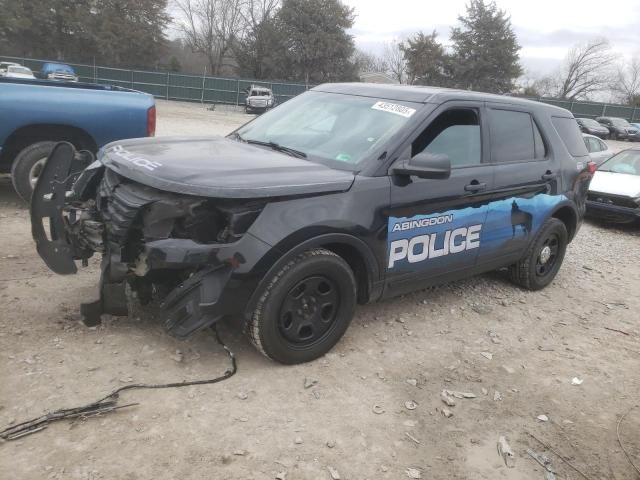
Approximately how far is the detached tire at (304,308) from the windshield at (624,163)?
28.8 feet

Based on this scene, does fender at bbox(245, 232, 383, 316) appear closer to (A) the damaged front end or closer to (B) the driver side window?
(A) the damaged front end

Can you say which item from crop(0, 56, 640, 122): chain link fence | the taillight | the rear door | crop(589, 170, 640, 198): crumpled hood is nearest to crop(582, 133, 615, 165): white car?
crop(589, 170, 640, 198): crumpled hood

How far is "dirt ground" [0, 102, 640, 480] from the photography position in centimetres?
260

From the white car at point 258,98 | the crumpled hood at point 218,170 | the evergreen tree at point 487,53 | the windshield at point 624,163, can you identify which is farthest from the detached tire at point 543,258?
the evergreen tree at point 487,53

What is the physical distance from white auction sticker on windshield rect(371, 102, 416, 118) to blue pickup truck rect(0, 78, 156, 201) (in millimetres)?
3455

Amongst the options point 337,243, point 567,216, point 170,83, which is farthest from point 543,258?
point 170,83

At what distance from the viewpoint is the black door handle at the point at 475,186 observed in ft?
13.4

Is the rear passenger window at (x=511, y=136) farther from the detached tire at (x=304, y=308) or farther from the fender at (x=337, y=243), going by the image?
the detached tire at (x=304, y=308)

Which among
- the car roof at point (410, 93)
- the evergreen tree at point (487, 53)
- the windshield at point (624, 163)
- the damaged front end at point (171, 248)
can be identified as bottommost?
the damaged front end at point (171, 248)

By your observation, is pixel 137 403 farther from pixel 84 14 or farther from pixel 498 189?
pixel 84 14

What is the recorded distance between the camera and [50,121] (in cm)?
580

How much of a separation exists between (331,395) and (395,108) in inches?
83.0

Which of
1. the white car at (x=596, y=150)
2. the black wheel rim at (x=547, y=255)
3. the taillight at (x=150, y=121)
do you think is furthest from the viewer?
the white car at (x=596, y=150)

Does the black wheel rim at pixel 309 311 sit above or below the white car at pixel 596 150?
below
